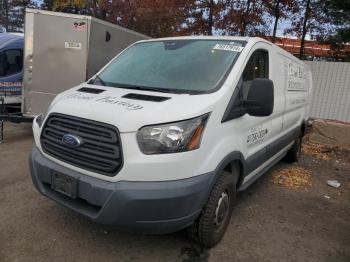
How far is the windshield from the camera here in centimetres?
363

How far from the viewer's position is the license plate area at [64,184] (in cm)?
312

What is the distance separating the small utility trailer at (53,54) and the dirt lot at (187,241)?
2.22 m

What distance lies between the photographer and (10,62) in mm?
8883

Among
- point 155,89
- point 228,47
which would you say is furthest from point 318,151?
point 155,89

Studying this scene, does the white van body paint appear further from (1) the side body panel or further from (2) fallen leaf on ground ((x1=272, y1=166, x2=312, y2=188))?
(2) fallen leaf on ground ((x1=272, y1=166, x2=312, y2=188))

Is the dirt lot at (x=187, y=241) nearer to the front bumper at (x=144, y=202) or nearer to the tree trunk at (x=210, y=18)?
the front bumper at (x=144, y=202)

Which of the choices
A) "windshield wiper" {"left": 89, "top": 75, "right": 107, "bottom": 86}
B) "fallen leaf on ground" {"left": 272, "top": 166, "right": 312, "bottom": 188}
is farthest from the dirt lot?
"windshield wiper" {"left": 89, "top": 75, "right": 107, "bottom": 86}

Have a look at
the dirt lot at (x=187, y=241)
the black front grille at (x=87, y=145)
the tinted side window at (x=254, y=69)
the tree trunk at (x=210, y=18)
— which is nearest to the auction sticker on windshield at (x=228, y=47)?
the tinted side window at (x=254, y=69)

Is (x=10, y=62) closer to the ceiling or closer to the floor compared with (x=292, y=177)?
closer to the ceiling

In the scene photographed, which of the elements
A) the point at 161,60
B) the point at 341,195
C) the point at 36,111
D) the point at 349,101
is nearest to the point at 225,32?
the point at 349,101

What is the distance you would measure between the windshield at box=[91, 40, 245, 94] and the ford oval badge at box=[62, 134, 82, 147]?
921 millimetres

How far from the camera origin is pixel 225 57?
12.6 feet

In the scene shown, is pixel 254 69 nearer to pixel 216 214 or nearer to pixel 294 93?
pixel 216 214

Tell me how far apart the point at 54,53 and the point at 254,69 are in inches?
186
